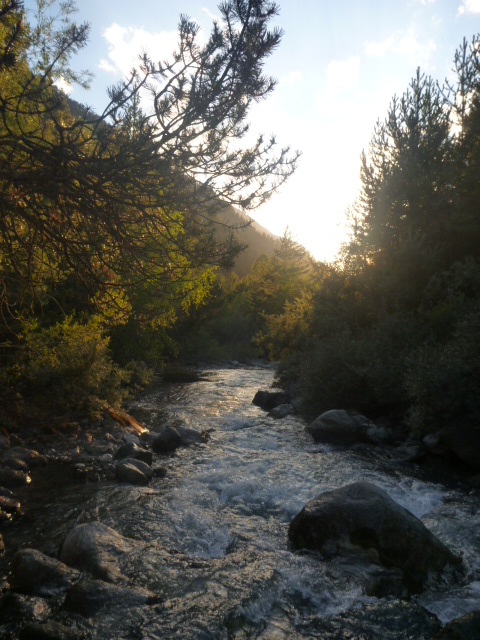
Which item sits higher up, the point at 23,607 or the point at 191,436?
the point at 23,607

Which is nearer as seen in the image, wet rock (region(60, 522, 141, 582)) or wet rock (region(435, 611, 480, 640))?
wet rock (region(435, 611, 480, 640))

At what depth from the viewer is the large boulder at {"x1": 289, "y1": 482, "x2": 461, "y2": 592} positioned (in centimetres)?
449

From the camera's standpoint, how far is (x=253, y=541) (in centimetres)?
520

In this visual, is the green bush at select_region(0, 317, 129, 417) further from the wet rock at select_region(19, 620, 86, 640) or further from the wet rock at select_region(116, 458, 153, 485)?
the wet rock at select_region(19, 620, 86, 640)

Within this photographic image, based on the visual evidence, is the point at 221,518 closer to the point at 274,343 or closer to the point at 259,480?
the point at 259,480

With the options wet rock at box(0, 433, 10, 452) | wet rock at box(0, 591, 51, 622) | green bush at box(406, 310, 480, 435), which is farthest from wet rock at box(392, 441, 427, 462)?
wet rock at box(0, 433, 10, 452)

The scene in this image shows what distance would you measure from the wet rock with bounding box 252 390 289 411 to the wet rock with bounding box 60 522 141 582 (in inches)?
337

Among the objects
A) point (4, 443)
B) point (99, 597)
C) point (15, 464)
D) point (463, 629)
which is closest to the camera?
point (463, 629)

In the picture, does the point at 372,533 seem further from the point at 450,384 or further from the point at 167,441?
the point at 167,441

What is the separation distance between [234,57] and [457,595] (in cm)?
502

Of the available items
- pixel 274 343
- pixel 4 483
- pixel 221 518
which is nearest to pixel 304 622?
pixel 221 518

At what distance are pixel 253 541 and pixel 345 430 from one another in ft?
16.4

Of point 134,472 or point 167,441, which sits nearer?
point 134,472

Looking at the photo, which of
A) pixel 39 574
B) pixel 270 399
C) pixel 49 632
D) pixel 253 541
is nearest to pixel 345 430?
pixel 270 399
